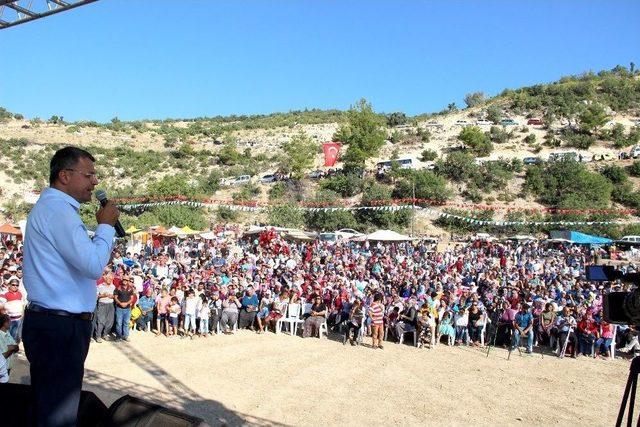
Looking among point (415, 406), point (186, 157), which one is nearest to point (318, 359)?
point (415, 406)

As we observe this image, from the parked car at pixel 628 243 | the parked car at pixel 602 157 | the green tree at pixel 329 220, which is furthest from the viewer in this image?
the parked car at pixel 602 157

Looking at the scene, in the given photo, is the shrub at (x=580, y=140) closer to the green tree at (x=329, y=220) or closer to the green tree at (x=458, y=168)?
the green tree at (x=458, y=168)

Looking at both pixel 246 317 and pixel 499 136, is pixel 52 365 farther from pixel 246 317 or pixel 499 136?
pixel 499 136

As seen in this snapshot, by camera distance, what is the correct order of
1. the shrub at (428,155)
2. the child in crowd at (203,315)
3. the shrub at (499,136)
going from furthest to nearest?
the shrub at (499,136)
the shrub at (428,155)
the child in crowd at (203,315)

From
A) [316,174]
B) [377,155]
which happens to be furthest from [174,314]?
[377,155]

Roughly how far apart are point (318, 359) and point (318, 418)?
3.72 m

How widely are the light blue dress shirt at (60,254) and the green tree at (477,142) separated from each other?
2229 inches

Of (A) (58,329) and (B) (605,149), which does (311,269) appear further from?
(B) (605,149)

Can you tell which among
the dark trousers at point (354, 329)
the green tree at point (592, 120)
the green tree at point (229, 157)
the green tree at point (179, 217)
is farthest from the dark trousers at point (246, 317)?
the green tree at point (592, 120)

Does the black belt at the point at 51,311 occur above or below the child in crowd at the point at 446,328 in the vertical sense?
above

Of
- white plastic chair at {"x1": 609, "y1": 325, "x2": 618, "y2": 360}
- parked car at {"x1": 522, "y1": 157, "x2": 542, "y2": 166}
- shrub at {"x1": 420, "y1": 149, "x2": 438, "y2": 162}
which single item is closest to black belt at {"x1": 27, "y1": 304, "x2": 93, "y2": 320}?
white plastic chair at {"x1": 609, "y1": 325, "x2": 618, "y2": 360}

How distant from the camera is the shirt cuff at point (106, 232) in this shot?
89.7 inches

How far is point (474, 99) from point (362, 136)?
3752 cm

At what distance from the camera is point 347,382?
9367 mm
